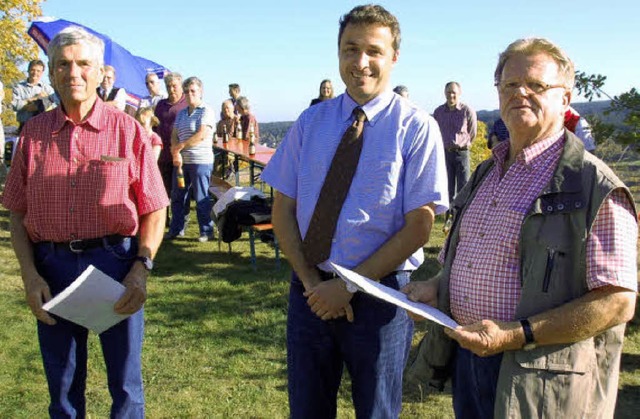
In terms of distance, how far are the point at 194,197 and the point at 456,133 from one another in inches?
168

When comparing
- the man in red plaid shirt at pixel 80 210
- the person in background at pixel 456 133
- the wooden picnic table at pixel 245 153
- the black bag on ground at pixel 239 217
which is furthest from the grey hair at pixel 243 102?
the man in red plaid shirt at pixel 80 210

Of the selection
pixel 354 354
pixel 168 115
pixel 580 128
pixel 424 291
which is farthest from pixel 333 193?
pixel 168 115

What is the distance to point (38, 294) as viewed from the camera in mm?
2527

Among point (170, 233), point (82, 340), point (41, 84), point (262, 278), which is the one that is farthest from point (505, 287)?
point (41, 84)

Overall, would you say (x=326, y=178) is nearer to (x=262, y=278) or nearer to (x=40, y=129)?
(x=40, y=129)

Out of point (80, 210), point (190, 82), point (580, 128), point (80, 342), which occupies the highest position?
point (190, 82)

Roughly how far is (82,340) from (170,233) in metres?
5.78

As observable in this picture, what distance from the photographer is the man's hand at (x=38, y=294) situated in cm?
253

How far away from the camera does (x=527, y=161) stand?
1.98 metres

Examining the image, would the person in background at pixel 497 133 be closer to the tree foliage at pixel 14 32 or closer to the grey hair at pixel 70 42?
the grey hair at pixel 70 42

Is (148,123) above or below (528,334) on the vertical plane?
A: above

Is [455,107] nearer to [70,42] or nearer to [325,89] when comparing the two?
[325,89]

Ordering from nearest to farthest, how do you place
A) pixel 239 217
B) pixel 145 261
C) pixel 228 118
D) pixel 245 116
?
pixel 145 261
pixel 239 217
pixel 228 118
pixel 245 116

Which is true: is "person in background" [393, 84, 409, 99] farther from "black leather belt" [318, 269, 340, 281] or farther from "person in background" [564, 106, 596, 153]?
"black leather belt" [318, 269, 340, 281]
